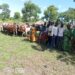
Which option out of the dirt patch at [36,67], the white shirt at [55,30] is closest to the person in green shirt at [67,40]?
the white shirt at [55,30]

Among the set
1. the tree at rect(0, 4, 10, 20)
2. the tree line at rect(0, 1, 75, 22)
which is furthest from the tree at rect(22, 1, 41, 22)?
the tree at rect(0, 4, 10, 20)

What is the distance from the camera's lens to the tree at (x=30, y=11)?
77.4 metres

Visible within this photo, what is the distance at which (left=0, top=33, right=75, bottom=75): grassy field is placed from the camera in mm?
9383

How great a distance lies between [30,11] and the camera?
79438mm

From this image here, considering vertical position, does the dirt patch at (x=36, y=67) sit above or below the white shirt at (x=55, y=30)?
below

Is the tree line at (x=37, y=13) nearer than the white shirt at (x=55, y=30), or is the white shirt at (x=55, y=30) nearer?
the white shirt at (x=55, y=30)

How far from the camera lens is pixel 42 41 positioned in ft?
52.3

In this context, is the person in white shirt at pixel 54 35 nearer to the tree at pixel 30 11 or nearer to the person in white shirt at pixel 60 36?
the person in white shirt at pixel 60 36

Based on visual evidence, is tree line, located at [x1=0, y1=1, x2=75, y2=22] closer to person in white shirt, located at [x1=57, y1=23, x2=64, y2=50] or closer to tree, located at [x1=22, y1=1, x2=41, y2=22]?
tree, located at [x1=22, y1=1, x2=41, y2=22]

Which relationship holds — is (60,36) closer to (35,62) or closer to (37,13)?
(35,62)

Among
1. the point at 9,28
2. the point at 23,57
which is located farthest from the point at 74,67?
the point at 9,28

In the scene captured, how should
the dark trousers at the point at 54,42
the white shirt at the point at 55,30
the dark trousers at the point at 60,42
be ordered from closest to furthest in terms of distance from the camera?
the white shirt at the point at 55,30 < the dark trousers at the point at 60,42 < the dark trousers at the point at 54,42

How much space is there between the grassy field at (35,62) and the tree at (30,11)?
63182 millimetres

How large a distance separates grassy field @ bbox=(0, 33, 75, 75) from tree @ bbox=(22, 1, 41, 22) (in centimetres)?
6318
